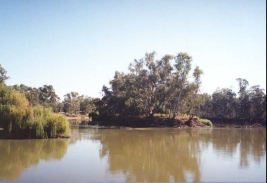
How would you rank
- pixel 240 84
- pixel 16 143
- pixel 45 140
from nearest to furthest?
pixel 16 143 < pixel 45 140 < pixel 240 84

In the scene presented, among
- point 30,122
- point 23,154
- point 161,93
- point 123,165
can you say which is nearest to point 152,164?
point 123,165

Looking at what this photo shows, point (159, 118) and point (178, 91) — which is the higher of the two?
point (178, 91)

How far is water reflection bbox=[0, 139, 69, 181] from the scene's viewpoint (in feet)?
38.3

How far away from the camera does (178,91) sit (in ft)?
143

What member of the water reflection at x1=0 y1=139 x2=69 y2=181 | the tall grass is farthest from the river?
the tall grass

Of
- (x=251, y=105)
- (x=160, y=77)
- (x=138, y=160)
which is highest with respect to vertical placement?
(x=160, y=77)

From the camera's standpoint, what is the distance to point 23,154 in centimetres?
1557

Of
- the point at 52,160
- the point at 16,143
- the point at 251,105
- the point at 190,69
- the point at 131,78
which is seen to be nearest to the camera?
the point at 52,160

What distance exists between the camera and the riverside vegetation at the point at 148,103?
21.6m

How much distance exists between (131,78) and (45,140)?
1064 inches

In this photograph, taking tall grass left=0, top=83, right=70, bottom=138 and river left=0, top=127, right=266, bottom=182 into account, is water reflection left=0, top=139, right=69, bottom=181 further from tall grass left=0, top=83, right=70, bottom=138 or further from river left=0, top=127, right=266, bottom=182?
tall grass left=0, top=83, right=70, bottom=138

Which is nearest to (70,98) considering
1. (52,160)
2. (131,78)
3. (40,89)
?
(40,89)

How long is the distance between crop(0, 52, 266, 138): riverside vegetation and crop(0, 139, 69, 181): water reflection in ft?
6.35

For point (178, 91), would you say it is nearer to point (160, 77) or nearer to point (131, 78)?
point (160, 77)
